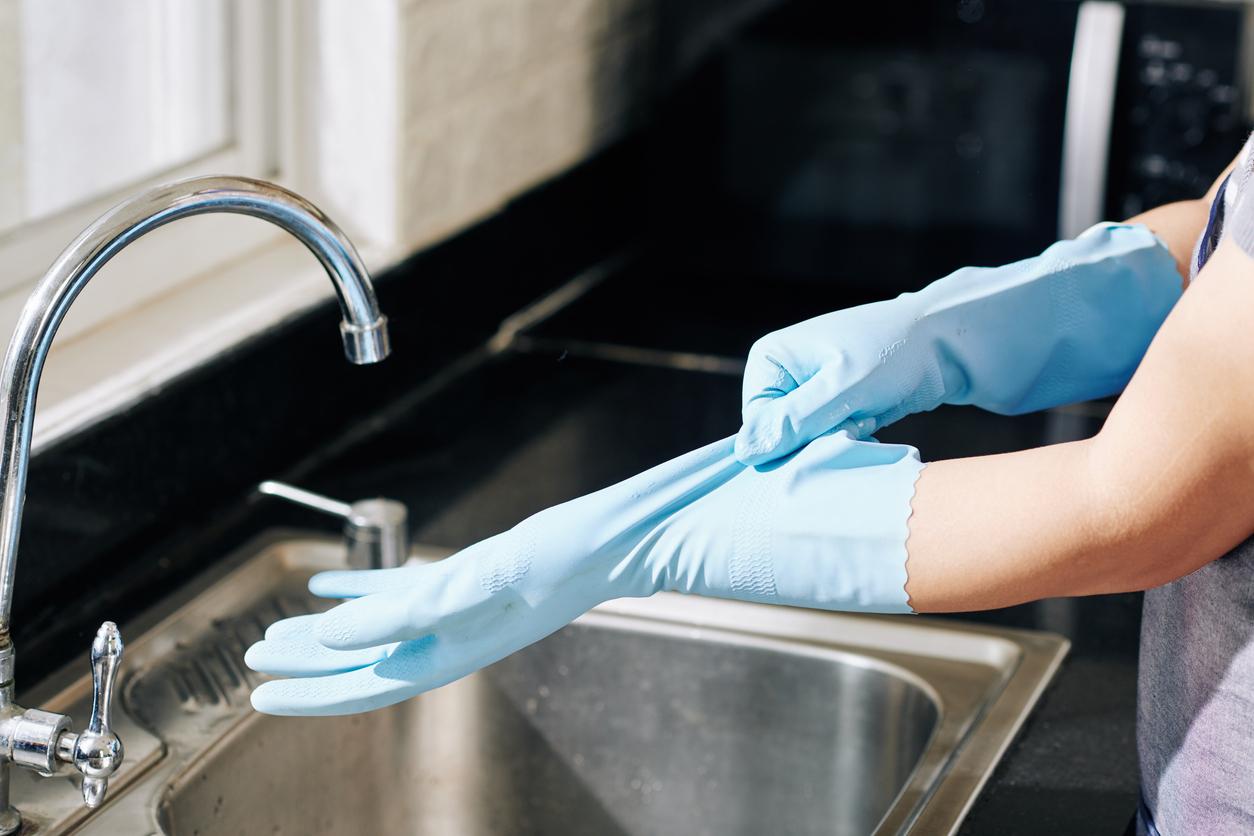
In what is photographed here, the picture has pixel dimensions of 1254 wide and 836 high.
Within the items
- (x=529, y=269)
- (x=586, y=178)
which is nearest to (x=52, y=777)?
(x=529, y=269)

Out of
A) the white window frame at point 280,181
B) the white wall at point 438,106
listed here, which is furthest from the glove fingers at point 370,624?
the white wall at point 438,106

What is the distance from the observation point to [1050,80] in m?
1.75

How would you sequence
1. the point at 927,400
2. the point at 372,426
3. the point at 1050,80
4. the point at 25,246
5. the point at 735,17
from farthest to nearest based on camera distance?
the point at 735,17, the point at 1050,80, the point at 372,426, the point at 25,246, the point at 927,400

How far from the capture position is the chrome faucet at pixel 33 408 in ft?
2.84

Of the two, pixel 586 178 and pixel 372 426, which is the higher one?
pixel 586 178

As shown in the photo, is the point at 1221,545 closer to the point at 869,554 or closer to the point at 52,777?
the point at 869,554

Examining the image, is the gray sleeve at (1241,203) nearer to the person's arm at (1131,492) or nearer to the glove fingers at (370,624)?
the person's arm at (1131,492)

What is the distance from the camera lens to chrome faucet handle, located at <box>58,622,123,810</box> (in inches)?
35.0

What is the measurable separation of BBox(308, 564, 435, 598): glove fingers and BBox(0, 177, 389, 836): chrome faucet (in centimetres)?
11

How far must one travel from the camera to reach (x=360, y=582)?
90 centimetres

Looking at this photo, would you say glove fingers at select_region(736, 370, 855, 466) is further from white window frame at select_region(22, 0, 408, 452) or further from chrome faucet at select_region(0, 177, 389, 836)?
white window frame at select_region(22, 0, 408, 452)

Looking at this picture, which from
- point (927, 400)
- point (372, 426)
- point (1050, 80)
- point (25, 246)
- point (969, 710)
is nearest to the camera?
point (927, 400)

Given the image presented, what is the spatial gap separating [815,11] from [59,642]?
3.53 ft

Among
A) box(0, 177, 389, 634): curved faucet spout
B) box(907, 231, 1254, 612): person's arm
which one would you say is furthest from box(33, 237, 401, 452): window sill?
box(907, 231, 1254, 612): person's arm
